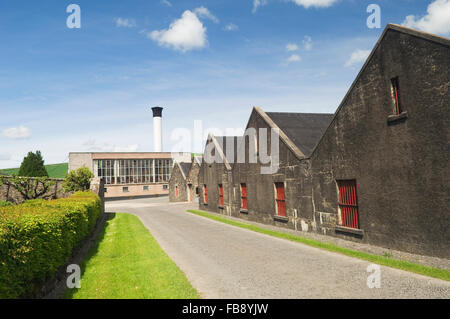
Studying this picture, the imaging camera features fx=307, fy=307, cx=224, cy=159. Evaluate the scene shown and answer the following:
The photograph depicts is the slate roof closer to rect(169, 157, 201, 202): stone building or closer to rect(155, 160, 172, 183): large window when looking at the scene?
rect(169, 157, 201, 202): stone building

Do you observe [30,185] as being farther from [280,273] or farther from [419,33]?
[419,33]

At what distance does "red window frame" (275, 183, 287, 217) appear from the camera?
17.0 meters

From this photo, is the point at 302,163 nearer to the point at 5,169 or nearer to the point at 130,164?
the point at 130,164

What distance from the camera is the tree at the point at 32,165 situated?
175 feet


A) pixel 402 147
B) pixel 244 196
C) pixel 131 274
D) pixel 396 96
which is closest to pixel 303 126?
pixel 244 196

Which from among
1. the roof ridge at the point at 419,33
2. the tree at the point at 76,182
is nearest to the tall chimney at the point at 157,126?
the tree at the point at 76,182

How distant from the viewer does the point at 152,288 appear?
24.4 feet

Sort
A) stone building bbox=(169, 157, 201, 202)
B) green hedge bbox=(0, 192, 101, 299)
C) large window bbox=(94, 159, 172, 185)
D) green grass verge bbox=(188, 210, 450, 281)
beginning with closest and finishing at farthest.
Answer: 1. green hedge bbox=(0, 192, 101, 299)
2. green grass verge bbox=(188, 210, 450, 281)
3. stone building bbox=(169, 157, 201, 202)
4. large window bbox=(94, 159, 172, 185)

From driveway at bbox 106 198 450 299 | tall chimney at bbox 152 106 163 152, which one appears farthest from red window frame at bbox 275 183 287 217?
tall chimney at bbox 152 106 163 152

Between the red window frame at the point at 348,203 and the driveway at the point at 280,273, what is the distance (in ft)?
6.64

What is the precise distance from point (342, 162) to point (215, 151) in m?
15.9

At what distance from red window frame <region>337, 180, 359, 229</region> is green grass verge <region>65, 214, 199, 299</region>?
7.20 meters

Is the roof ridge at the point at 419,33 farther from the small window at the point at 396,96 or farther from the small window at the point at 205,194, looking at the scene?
the small window at the point at 205,194
